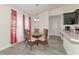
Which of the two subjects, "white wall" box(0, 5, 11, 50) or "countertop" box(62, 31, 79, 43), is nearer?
"countertop" box(62, 31, 79, 43)

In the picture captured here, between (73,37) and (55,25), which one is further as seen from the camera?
(55,25)

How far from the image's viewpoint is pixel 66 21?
30.3 feet

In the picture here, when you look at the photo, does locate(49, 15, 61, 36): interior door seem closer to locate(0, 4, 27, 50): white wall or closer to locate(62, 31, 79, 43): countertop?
locate(0, 4, 27, 50): white wall

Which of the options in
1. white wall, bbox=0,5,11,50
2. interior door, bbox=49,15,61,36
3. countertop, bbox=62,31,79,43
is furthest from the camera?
interior door, bbox=49,15,61,36

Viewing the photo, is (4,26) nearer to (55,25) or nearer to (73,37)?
(73,37)

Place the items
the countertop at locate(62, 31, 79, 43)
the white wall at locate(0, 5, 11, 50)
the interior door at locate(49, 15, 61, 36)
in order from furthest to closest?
1. the interior door at locate(49, 15, 61, 36)
2. the white wall at locate(0, 5, 11, 50)
3. the countertop at locate(62, 31, 79, 43)

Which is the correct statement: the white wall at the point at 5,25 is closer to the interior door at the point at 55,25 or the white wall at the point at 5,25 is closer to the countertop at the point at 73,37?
the countertop at the point at 73,37

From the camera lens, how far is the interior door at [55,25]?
421 inches

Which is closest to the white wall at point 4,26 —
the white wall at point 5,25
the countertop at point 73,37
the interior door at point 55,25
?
the white wall at point 5,25

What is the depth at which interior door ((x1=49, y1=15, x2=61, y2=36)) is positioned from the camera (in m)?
10.7

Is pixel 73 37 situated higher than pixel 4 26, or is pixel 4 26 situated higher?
pixel 4 26

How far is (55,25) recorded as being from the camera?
11.0m

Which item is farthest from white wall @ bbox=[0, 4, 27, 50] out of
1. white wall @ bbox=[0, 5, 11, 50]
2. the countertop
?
the countertop

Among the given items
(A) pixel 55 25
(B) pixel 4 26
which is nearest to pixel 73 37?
(B) pixel 4 26
